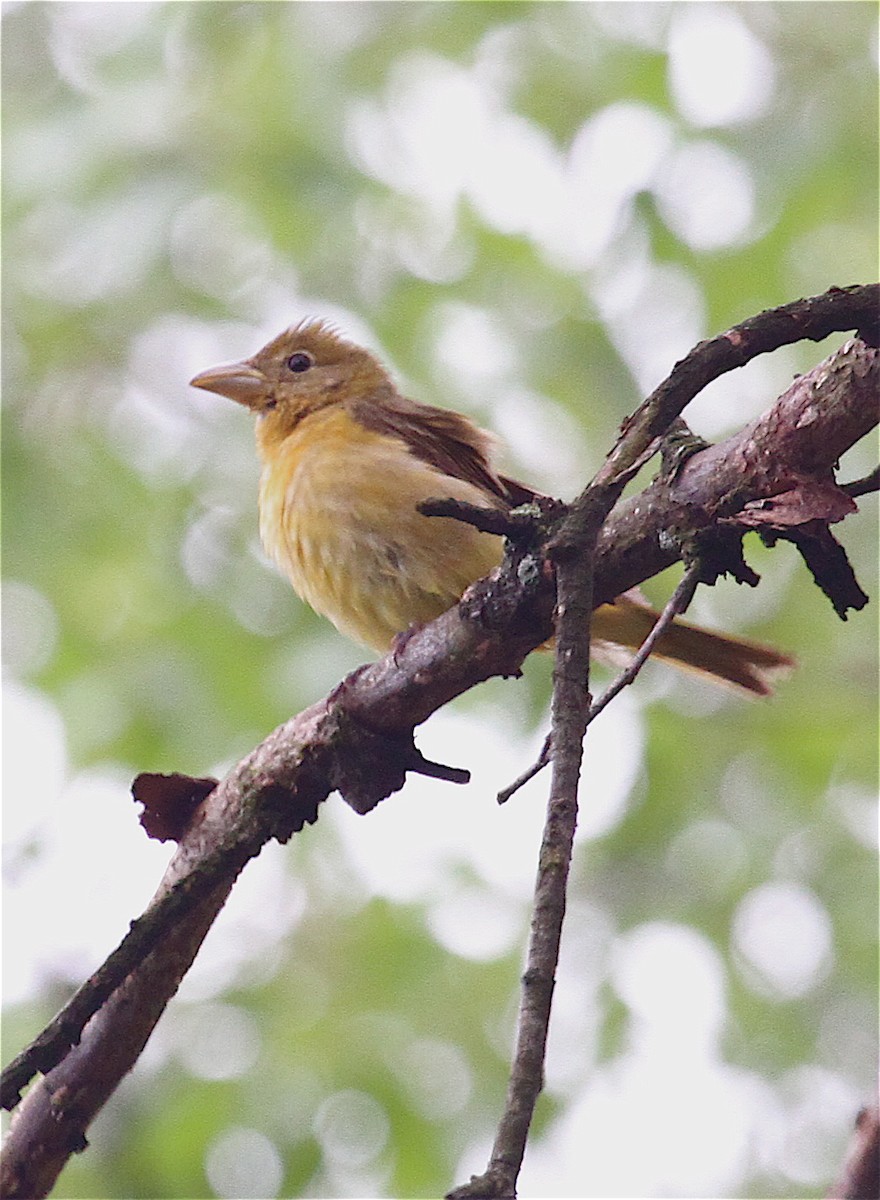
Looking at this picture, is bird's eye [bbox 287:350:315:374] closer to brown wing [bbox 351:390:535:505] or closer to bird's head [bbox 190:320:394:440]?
bird's head [bbox 190:320:394:440]

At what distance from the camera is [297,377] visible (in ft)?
16.8

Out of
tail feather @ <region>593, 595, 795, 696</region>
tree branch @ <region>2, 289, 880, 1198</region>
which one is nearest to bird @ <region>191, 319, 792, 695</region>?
tail feather @ <region>593, 595, 795, 696</region>

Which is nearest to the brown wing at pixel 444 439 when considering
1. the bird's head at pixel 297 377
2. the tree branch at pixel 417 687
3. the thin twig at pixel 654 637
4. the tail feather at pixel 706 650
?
the bird's head at pixel 297 377

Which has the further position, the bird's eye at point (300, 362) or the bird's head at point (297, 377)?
the bird's eye at point (300, 362)

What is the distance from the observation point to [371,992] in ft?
19.0

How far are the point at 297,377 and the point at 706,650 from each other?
70.4 inches

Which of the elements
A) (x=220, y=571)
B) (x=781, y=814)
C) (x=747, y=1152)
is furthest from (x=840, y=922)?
(x=220, y=571)

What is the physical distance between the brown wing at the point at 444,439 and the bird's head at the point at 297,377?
0.29 meters

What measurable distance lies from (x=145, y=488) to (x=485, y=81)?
2.08 m

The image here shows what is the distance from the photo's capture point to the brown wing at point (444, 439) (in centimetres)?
429

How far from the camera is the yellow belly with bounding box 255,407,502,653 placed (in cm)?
400

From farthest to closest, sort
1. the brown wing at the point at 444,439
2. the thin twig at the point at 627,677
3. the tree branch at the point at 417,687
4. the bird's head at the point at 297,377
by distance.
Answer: the bird's head at the point at 297,377, the brown wing at the point at 444,439, the tree branch at the point at 417,687, the thin twig at the point at 627,677

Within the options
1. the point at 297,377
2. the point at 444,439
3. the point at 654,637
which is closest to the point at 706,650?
the point at 444,439

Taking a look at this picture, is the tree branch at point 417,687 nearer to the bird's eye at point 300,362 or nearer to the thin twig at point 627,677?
the thin twig at point 627,677
